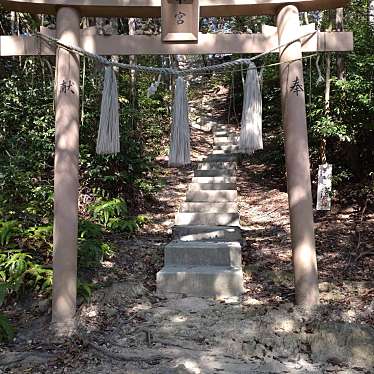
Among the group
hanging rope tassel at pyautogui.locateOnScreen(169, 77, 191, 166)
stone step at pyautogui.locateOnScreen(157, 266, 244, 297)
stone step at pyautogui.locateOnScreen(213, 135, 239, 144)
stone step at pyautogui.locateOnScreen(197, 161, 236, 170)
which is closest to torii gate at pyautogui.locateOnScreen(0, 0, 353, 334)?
hanging rope tassel at pyautogui.locateOnScreen(169, 77, 191, 166)

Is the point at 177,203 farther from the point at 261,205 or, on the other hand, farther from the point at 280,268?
the point at 280,268

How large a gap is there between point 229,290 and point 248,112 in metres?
2.04

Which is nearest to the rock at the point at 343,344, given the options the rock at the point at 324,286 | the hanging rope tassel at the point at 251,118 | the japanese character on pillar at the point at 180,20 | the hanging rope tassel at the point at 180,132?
the rock at the point at 324,286

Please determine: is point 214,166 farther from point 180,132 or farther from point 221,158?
point 180,132

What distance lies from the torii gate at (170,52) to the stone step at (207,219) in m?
2.68

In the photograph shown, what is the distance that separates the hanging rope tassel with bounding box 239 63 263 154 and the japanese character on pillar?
27.2 inches

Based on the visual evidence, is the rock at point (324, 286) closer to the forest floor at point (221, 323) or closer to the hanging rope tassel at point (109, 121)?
the forest floor at point (221, 323)

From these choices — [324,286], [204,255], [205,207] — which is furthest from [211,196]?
[324,286]

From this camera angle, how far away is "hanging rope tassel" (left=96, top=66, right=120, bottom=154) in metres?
3.99

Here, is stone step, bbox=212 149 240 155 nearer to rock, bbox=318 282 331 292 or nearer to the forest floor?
the forest floor

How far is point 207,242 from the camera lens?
224 inches

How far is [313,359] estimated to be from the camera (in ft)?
10.9

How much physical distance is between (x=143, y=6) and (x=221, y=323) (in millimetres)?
3259

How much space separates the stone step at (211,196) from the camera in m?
7.53
